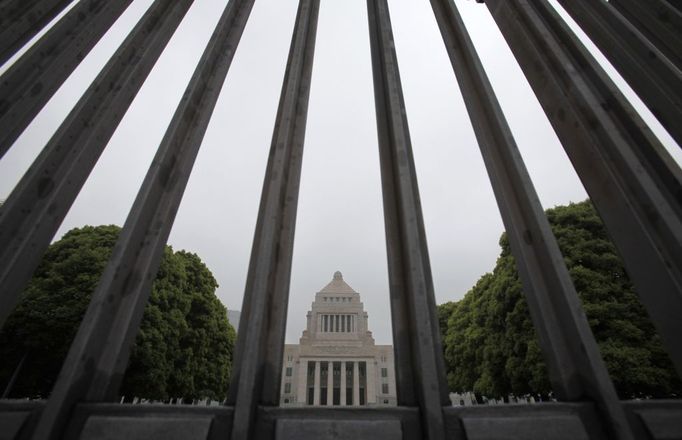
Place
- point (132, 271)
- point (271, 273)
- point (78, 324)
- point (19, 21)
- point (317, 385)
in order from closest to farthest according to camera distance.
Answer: point (132, 271), point (271, 273), point (19, 21), point (78, 324), point (317, 385)

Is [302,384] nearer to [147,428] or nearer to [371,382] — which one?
[371,382]

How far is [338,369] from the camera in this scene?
5153cm

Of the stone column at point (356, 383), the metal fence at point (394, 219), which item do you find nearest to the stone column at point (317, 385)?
the stone column at point (356, 383)

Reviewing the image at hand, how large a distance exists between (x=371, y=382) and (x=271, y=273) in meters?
53.5

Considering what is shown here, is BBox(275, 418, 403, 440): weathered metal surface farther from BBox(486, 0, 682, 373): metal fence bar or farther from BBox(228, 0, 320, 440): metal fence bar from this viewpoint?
BBox(486, 0, 682, 373): metal fence bar

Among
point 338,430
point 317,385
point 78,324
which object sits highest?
point 78,324

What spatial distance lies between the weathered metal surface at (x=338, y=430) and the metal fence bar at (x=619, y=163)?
1636mm

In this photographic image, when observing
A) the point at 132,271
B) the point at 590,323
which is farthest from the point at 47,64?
the point at 590,323

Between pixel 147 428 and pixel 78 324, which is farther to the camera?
pixel 78 324

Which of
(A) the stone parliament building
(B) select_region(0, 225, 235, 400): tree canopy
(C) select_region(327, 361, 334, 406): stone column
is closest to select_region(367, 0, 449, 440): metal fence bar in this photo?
(B) select_region(0, 225, 235, 400): tree canopy

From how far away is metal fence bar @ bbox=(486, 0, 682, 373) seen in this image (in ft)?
5.92

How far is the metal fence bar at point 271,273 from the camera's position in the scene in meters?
1.69

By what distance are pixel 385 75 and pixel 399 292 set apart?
223 centimetres

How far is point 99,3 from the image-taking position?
2789 millimetres
